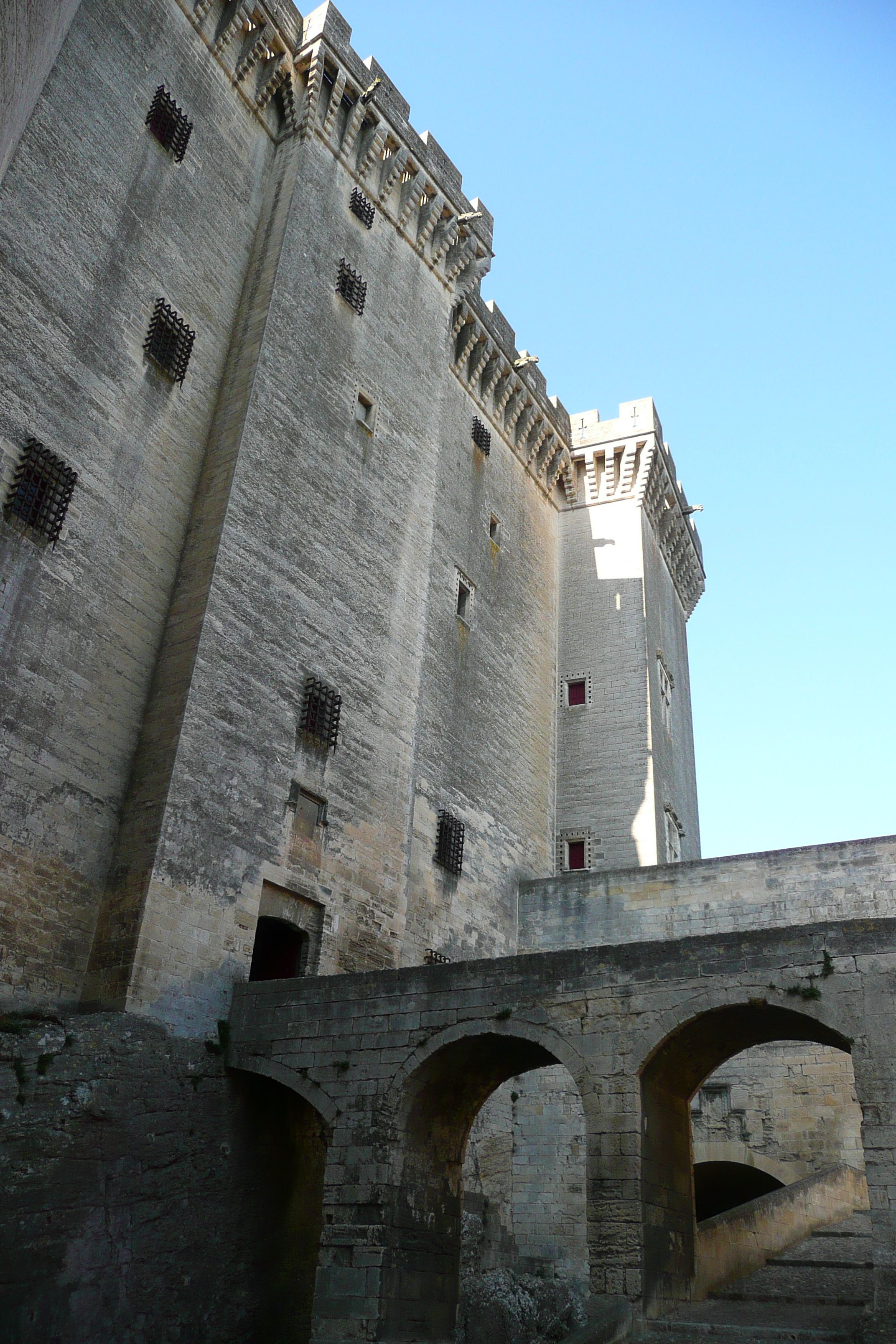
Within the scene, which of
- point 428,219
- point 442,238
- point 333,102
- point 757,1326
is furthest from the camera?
point 442,238

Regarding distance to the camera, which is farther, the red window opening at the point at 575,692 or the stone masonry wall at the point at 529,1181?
the red window opening at the point at 575,692

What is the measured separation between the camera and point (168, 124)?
16875mm

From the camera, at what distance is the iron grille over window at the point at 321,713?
15898mm

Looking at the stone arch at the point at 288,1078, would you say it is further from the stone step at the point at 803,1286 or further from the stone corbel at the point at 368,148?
the stone corbel at the point at 368,148

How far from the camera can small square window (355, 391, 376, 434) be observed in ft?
62.9

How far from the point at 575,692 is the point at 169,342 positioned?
13.2 m

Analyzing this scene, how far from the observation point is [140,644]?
577 inches

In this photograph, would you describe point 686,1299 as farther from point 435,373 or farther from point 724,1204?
point 435,373

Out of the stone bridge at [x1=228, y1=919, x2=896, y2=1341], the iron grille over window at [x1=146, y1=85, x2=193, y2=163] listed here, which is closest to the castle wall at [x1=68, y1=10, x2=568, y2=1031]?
the stone bridge at [x1=228, y1=919, x2=896, y2=1341]

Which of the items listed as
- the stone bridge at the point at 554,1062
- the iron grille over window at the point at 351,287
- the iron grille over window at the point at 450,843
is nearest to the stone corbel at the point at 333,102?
the iron grille over window at the point at 351,287

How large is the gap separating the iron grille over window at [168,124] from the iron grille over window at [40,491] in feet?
21.0

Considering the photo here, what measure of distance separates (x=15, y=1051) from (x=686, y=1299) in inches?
300

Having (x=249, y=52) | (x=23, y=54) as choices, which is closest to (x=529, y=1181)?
(x=23, y=54)

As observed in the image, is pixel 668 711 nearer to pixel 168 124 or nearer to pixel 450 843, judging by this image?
pixel 450 843
